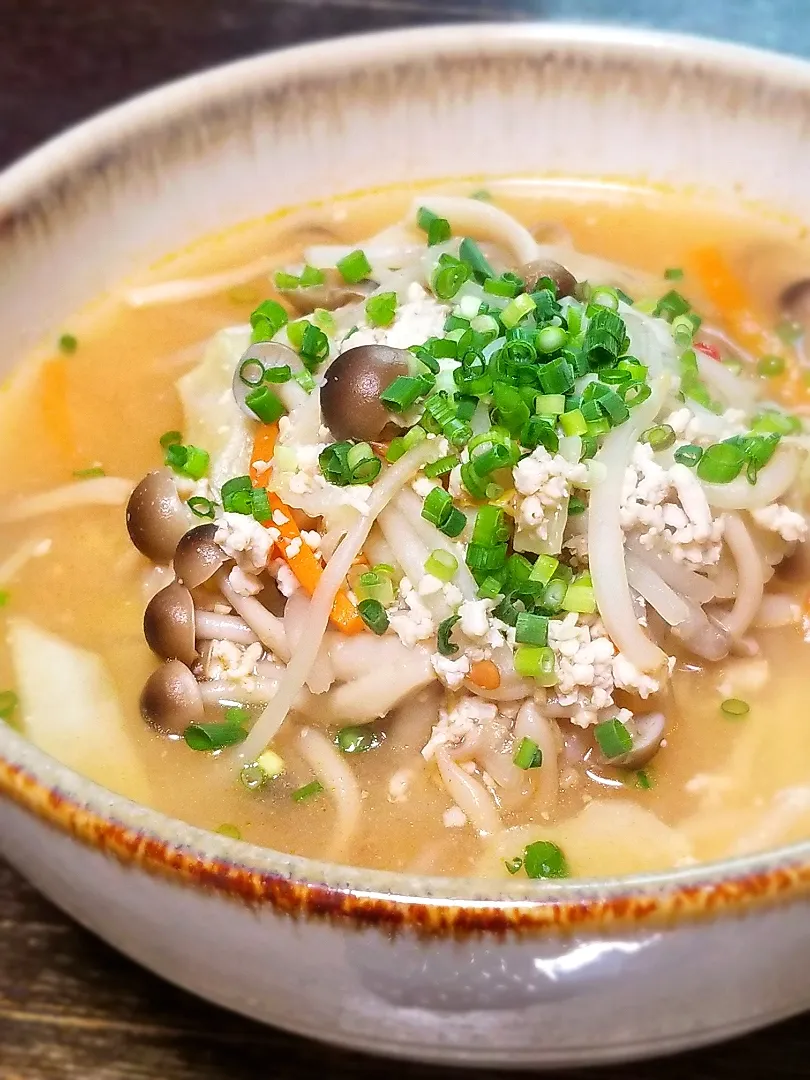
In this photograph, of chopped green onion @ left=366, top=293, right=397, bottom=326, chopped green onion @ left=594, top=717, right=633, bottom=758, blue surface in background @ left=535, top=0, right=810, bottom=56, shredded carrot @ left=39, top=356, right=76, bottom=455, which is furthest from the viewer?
blue surface in background @ left=535, top=0, right=810, bottom=56

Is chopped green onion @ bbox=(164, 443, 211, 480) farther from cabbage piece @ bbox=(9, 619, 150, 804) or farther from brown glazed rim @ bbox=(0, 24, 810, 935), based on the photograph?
brown glazed rim @ bbox=(0, 24, 810, 935)

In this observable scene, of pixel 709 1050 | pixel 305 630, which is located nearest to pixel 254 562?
pixel 305 630

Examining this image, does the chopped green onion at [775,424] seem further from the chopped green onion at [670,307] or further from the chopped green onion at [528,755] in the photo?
the chopped green onion at [528,755]

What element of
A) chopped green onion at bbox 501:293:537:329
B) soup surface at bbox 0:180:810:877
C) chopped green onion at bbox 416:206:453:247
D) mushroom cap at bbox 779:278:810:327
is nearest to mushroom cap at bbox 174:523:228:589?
soup surface at bbox 0:180:810:877

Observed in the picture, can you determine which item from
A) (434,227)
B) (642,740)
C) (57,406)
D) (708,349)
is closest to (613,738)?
(642,740)

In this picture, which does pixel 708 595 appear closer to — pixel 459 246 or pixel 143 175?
pixel 459 246

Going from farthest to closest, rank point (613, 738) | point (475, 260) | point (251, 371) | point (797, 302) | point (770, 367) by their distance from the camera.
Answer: point (797, 302) < point (770, 367) < point (475, 260) < point (251, 371) < point (613, 738)

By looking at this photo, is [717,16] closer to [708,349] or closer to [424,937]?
[708,349]
